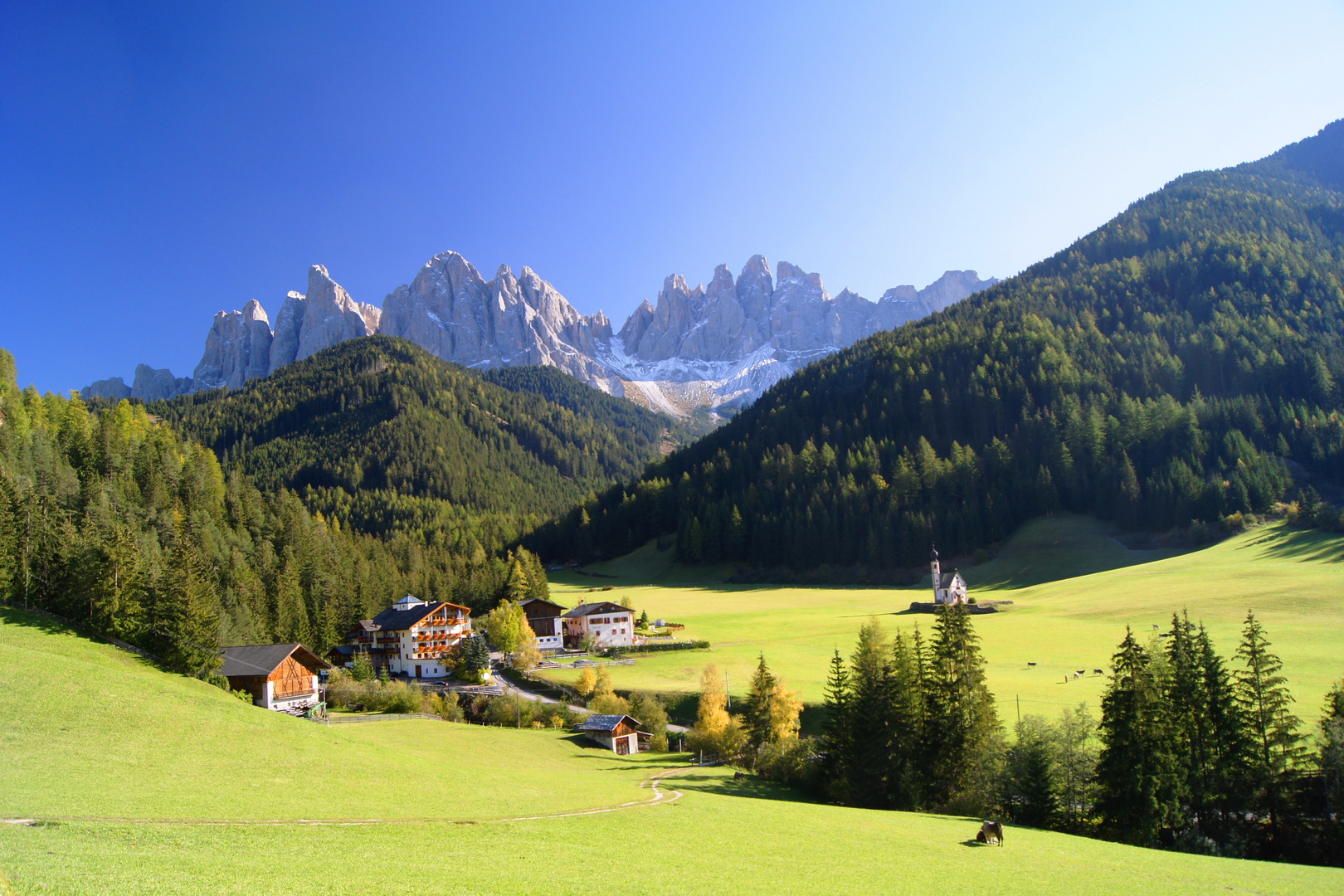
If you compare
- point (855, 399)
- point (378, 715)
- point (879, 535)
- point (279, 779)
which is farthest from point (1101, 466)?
point (279, 779)

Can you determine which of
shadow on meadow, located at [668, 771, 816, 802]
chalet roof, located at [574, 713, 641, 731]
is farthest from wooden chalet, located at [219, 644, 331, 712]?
shadow on meadow, located at [668, 771, 816, 802]

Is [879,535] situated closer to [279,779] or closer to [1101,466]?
[1101,466]

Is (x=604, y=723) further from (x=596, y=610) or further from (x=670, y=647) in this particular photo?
(x=596, y=610)

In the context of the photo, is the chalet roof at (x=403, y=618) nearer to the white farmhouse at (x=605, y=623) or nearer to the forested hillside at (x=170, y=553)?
the forested hillside at (x=170, y=553)

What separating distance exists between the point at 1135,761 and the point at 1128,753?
1.27 ft

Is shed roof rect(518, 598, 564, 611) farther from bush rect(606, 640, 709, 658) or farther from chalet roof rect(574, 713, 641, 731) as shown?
chalet roof rect(574, 713, 641, 731)

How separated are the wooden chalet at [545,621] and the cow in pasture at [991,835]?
220 ft

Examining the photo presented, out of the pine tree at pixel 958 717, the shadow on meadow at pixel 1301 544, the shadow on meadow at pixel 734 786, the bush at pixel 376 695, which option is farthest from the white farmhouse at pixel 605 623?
the shadow on meadow at pixel 1301 544

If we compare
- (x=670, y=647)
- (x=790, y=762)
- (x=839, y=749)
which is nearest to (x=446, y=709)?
(x=670, y=647)

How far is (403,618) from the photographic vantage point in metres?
77.6

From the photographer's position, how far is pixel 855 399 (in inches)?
6422

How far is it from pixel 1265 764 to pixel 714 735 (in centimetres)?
2808

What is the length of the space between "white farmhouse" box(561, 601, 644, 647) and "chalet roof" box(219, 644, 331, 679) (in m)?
33.1

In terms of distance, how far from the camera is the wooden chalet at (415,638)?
76.1 m
